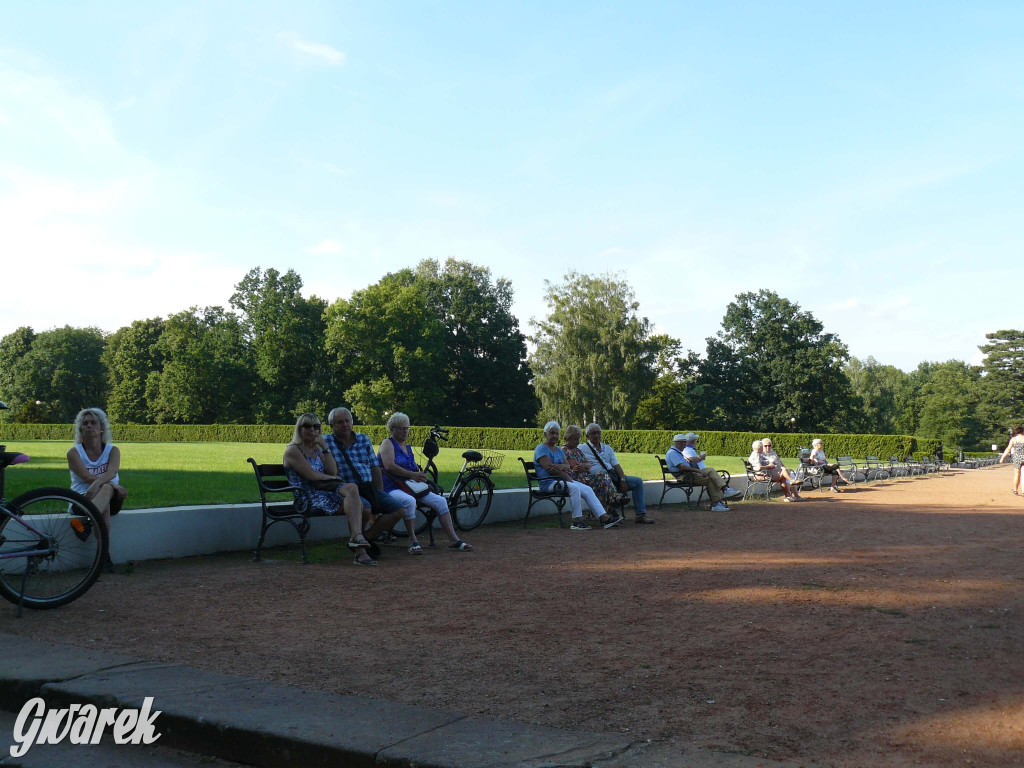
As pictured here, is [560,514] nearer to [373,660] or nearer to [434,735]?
[373,660]

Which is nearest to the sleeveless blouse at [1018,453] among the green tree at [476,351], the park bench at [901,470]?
the park bench at [901,470]

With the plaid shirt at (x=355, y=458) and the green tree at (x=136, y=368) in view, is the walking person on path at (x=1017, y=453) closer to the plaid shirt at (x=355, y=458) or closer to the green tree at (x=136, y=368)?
the plaid shirt at (x=355, y=458)

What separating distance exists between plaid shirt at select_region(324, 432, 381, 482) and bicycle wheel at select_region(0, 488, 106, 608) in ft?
8.77

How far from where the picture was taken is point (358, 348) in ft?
216

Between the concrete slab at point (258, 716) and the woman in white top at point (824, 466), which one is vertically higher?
the woman in white top at point (824, 466)

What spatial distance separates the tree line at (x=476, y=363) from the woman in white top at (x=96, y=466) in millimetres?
50086

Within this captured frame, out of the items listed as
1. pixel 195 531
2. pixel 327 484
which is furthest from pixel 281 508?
pixel 195 531

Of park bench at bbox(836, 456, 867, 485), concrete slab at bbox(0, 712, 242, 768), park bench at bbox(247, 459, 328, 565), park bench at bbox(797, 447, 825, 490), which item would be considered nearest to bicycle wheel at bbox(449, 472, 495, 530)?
park bench at bbox(247, 459, 328, 565)

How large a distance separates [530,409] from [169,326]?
33.0 metres

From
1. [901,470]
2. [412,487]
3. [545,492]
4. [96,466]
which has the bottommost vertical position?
[901,470]

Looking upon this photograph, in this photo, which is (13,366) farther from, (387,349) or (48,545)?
(48,545)

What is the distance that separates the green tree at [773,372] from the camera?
65562 millimetres

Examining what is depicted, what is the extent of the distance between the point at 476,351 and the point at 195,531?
64993 millimetres

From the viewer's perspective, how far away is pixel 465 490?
10.6 m
